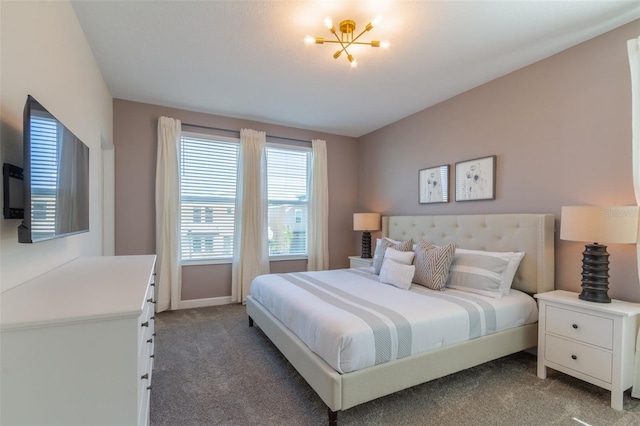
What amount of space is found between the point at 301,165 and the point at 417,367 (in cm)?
352

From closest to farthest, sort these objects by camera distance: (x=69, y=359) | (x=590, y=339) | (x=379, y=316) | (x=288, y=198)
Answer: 1. (x=69, y=359)
2. (x=379, y=316)
3. (x=590, y=339)
4. (x=288, y=198)

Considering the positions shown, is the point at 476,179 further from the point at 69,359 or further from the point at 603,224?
the point at 69,359

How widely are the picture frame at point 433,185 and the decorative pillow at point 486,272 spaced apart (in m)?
1.01

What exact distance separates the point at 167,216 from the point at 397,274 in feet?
9.61

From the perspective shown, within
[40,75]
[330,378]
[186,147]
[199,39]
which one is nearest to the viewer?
[40,75]

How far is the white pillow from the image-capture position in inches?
114

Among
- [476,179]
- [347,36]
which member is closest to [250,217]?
[347,36]

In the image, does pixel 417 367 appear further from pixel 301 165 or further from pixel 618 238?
pixel 301 165

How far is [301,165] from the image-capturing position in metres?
4.77

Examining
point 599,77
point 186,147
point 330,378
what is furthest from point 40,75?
point 599,77

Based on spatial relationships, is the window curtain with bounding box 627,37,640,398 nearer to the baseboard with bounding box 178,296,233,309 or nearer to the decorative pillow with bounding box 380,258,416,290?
the decorative pillow with bounding box 380,258,416,290

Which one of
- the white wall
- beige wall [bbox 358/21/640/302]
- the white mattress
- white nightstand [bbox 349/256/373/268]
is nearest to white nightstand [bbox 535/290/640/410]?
the white mattress

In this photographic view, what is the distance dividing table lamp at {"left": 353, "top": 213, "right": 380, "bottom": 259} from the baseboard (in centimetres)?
215

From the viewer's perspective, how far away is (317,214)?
15.6 feet
